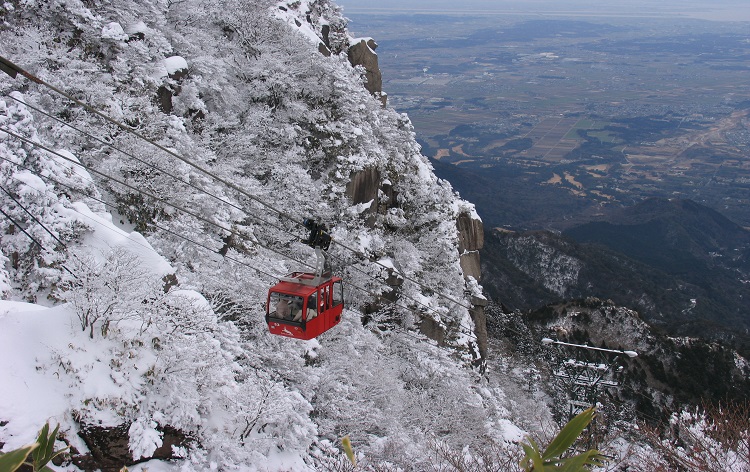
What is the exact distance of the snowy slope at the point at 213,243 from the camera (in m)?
13.6

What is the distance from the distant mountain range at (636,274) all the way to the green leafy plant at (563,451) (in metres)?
72.8

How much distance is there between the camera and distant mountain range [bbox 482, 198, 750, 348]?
92.8 m

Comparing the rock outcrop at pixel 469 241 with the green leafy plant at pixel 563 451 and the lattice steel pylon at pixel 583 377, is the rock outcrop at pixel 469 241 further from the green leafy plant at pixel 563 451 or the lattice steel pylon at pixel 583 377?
the green leafy plant at pixel 563 451

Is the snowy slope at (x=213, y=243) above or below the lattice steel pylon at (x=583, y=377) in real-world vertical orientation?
above

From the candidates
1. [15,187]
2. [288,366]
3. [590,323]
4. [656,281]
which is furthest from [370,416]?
[656,281]

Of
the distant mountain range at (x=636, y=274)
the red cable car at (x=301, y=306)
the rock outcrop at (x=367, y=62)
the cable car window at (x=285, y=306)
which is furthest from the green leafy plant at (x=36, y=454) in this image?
the distant mountain range at (x=636, y=274)

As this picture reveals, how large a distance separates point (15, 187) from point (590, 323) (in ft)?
199

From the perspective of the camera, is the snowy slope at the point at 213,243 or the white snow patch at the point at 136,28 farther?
the white snow patch at the point at 136,28

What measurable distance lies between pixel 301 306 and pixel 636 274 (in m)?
111

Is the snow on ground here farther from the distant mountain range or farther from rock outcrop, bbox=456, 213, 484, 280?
the distant mountain range

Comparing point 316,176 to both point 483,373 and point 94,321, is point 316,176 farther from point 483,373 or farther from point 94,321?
point 94,321

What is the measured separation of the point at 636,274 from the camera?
111 meters

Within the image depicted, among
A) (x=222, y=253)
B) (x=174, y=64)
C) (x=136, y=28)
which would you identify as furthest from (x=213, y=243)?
(x=136, y=28)

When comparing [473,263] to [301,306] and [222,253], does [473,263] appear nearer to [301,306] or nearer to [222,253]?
[222,253]
